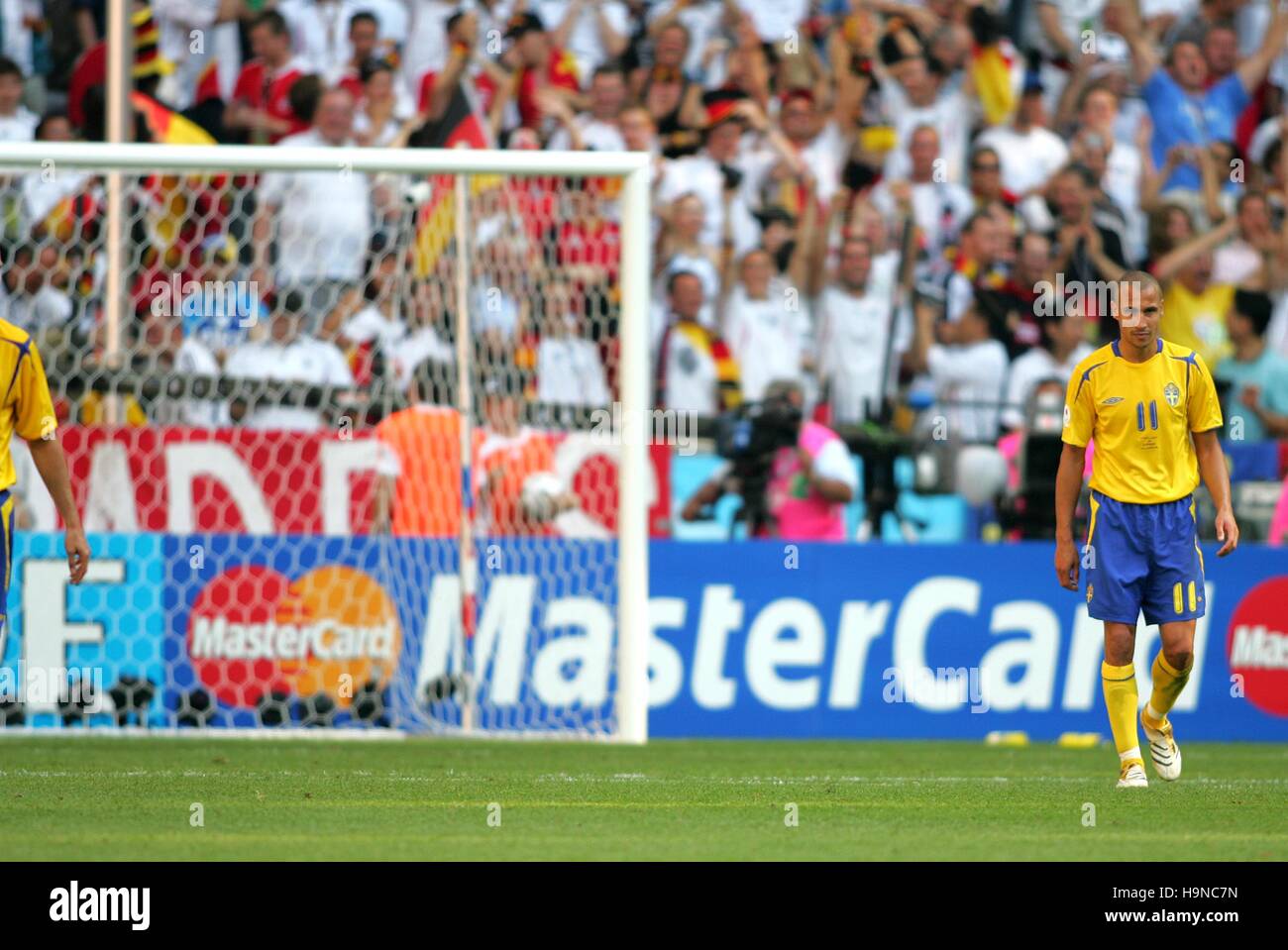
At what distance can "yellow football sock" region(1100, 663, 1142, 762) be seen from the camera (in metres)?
8.43

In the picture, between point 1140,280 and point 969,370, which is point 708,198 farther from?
point 1140,280

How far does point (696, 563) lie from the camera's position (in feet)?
41.5

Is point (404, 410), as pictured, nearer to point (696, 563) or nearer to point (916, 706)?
point (696, 563)

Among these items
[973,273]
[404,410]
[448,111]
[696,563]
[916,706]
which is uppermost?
[448,111]

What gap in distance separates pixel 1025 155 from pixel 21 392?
32.0 feet

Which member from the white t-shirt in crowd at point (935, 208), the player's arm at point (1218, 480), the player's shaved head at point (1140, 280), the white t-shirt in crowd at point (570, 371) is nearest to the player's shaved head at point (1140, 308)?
the player's shaved head at point (1140, 280)

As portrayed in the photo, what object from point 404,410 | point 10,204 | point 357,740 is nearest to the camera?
point 357,740

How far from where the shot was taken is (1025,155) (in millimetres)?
15484

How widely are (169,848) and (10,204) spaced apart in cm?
807

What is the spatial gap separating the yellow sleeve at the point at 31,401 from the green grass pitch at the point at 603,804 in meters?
1.34

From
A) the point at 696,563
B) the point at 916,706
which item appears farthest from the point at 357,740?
the point at 916,706

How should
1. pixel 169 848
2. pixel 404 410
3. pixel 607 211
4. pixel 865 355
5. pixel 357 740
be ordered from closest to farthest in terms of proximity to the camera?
pixel 169 848 < pixel 357 740 < pixel 404 410 < pixel 865 355 < pixel 607 211

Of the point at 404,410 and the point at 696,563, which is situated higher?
the point at 404,410

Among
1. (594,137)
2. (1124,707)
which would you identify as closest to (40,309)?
(594,137)
